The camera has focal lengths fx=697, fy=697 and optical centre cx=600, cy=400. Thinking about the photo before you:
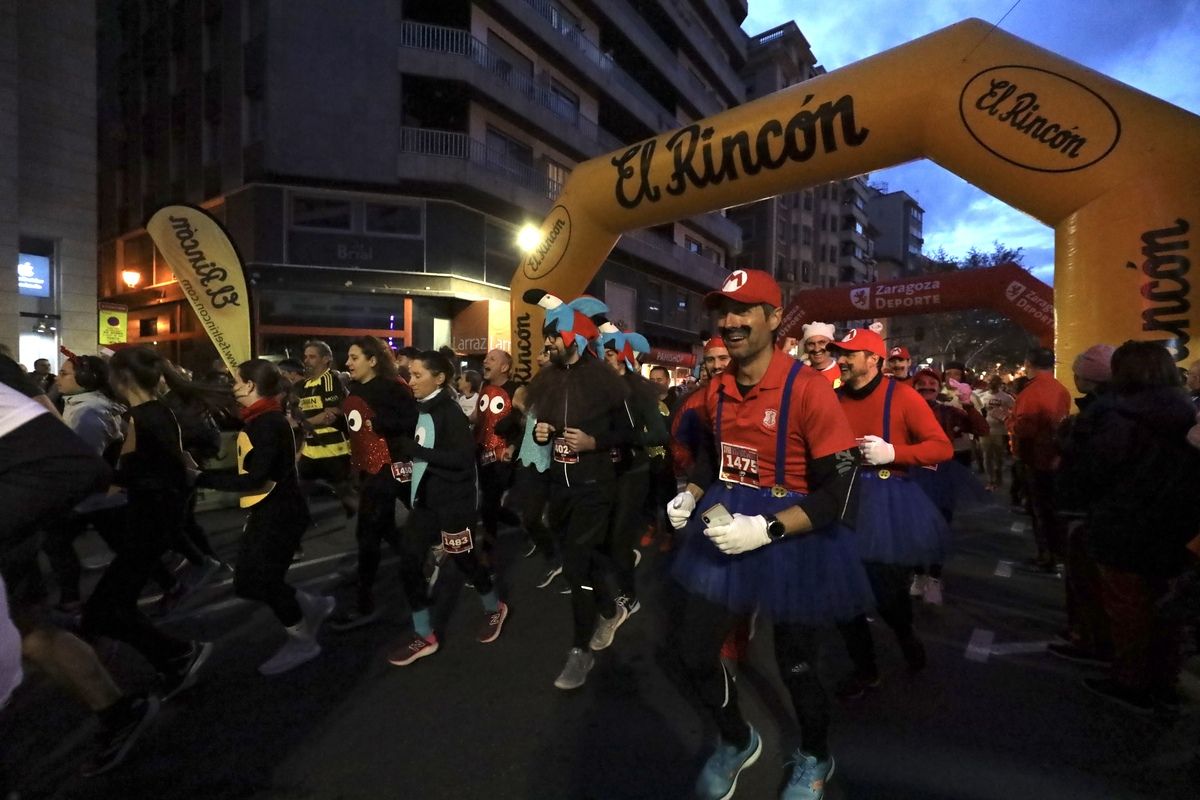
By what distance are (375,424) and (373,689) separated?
5.51ft

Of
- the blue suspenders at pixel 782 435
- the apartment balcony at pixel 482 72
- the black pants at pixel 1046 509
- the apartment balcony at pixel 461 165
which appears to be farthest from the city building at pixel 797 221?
the blue suspenders at pixel 782 435

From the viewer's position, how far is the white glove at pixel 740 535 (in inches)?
89.0

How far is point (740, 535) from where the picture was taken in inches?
89.2

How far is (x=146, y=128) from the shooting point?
24.5 meters

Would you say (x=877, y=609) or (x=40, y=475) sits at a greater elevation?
(x=40, y=475)

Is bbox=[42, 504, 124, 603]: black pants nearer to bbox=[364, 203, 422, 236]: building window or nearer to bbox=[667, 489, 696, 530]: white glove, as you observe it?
bbox=[667, 489, 696, 530]: white glove

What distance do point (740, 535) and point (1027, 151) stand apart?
4679 millimetres

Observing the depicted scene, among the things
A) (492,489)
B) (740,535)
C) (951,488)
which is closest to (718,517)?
(740,535)

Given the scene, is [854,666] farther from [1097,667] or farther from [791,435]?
[791,435]

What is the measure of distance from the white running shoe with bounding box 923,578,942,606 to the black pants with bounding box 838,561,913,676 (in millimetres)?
1743

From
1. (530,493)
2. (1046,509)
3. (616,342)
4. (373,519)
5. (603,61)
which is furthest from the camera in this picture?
(603,61)

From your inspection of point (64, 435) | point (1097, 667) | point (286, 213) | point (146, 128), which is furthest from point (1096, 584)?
point (146, 128)

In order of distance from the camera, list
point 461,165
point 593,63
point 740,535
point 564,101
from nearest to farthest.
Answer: point 740,535 < point 461,165 < point 564,101 < point 593,63

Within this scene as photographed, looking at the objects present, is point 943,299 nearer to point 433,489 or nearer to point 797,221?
point 433,489
